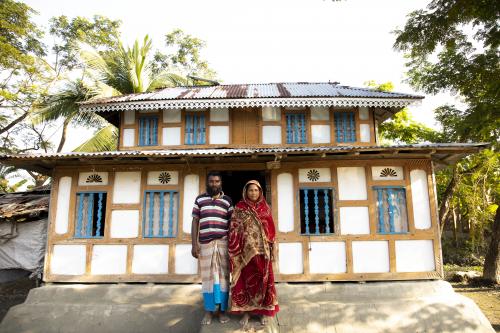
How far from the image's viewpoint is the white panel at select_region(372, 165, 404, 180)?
279 inches

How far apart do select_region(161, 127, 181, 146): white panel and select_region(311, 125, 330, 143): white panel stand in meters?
3.33

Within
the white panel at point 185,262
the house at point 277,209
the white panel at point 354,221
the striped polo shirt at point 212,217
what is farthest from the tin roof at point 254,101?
the striped polo shirt at point 212,217

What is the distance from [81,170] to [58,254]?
68.8 inches

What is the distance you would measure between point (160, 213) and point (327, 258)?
3.47 metres

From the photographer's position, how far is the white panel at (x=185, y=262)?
22.3 feet

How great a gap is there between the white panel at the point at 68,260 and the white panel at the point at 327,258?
14.9ft

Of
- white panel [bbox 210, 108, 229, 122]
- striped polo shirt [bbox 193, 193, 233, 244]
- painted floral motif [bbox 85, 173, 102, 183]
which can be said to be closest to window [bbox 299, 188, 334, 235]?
striped polo shirt [bbox 193, 193, 233, 244]

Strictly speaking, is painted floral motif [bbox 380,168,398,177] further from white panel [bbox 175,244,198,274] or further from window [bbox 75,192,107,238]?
window [bbox 75,192,107,238]

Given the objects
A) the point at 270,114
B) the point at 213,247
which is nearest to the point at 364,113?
the point at 270,114

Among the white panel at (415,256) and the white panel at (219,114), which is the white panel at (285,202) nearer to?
the white panel at (415,256)

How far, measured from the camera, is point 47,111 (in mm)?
13500

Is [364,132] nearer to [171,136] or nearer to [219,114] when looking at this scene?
[219,114]

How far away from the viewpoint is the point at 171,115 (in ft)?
28.8

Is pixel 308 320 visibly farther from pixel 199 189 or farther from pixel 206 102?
pixel 206 102
